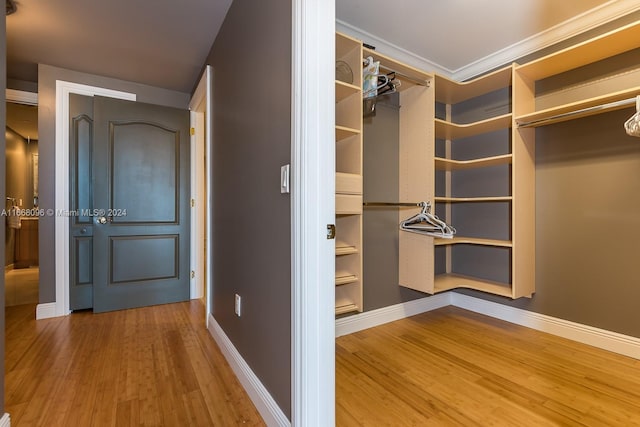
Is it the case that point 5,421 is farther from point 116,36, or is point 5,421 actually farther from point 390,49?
point 390,49

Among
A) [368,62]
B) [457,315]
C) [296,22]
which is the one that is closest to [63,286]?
[296,22]

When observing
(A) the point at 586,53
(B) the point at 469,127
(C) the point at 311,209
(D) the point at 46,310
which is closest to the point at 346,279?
(C) the point at 311,209

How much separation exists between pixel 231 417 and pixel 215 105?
6.94 ft

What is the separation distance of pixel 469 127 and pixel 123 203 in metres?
3.45

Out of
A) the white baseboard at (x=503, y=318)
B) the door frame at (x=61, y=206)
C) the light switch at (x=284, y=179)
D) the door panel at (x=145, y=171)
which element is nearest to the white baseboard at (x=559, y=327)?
the white baseboard at (x=503, y=318)

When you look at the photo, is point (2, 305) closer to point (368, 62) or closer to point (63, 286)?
point (63, 286)

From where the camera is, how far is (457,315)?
2793 mm

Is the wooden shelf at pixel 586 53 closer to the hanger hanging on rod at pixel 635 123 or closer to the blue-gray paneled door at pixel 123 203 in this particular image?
the hanger hanging on rod at pixel 635 123

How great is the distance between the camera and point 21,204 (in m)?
3.69

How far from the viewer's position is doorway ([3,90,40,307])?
3.40 metres

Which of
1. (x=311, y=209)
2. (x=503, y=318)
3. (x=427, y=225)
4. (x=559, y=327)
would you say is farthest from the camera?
(x=503, y=318)

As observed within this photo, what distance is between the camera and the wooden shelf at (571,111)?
1.79m

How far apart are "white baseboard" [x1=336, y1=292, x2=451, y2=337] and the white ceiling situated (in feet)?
8.25

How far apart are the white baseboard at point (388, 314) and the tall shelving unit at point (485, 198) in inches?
11.4
